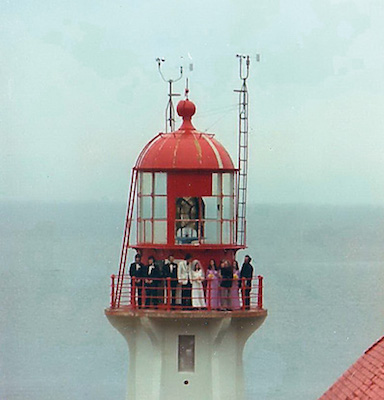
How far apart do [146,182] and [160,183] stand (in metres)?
0.26

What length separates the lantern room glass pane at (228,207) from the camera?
30438 millimetres

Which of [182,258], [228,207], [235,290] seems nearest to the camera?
[235,290]

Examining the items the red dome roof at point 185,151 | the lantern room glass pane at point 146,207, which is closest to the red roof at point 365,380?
the red dome roof at point 185,151

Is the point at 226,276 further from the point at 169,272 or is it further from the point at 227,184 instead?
the point at 227,184

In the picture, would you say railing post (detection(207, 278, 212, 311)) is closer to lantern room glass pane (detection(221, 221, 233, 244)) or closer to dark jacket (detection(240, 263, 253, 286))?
dark jacket (detection(240, 263, 253, 286))

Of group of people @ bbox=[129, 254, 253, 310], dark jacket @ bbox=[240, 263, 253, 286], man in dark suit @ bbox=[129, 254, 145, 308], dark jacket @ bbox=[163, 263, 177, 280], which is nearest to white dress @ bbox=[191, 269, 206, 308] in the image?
group of people @ bbox=[129, 254, 253, 310]

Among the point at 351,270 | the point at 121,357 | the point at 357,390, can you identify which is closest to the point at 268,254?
the point at 351,270

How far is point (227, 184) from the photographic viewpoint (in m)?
30.5

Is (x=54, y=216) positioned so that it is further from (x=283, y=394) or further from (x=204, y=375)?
(x=204, y=375)

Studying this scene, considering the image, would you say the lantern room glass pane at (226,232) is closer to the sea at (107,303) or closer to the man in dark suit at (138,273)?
the man in dark suit at (138,273)

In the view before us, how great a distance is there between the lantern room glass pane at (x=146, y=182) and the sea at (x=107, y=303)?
20.2 m

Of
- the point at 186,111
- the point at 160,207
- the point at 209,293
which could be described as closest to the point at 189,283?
the point at 209,293

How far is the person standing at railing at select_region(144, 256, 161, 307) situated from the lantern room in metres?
0.30

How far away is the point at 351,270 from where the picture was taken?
71.3 meters
